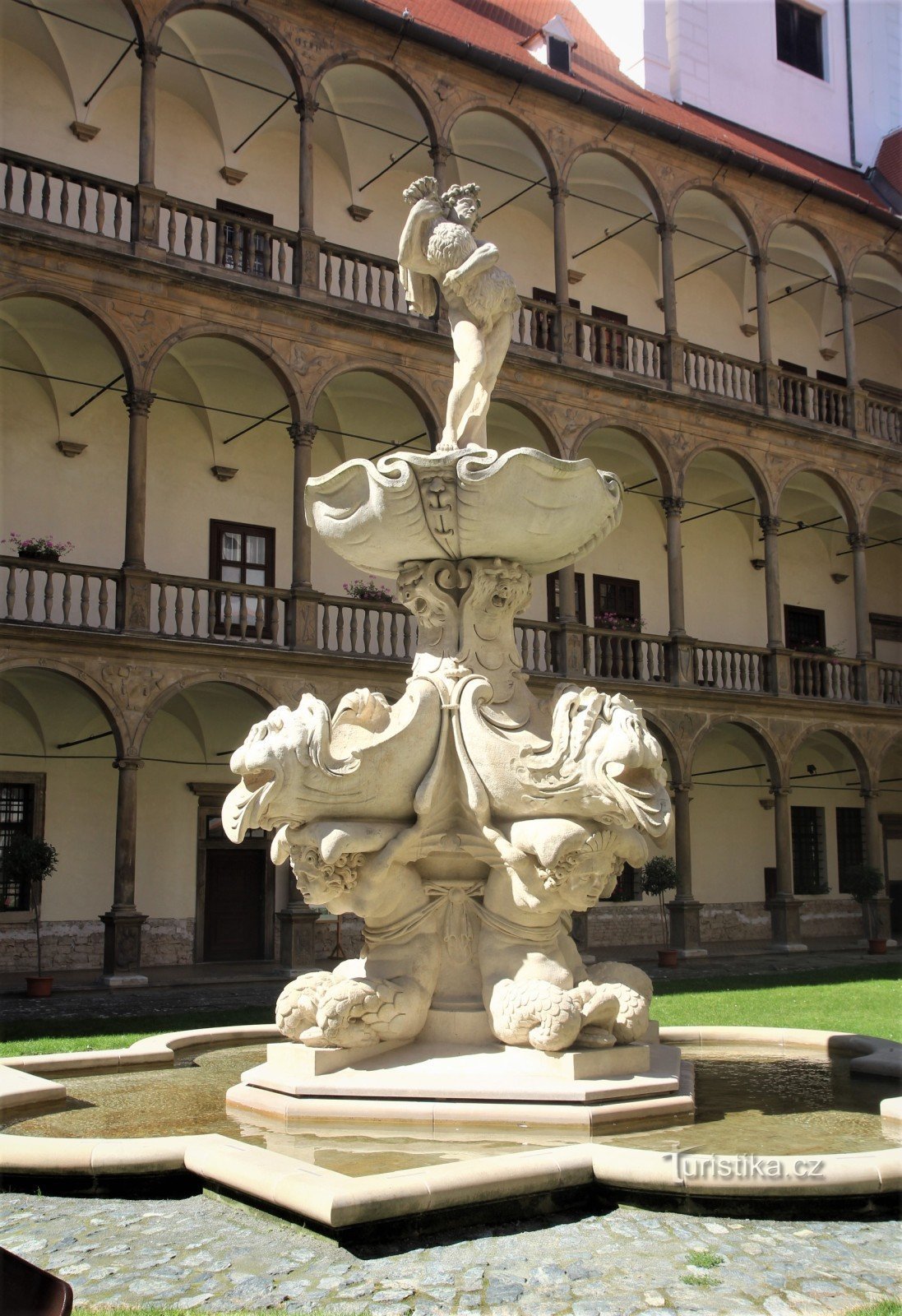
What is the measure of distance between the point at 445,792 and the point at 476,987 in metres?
0.85

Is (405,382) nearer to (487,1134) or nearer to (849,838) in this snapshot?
(849,838)

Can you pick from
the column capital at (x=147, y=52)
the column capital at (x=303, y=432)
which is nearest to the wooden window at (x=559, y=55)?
the column capital at (x=147, y=52)

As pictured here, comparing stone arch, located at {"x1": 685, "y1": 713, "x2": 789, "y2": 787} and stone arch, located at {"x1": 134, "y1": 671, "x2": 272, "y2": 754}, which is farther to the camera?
stone arch, located at {"x1": 685, "y1": 713, "x2": 789, "y2": 787}

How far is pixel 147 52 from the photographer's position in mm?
16203

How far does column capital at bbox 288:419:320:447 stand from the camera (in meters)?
17.0

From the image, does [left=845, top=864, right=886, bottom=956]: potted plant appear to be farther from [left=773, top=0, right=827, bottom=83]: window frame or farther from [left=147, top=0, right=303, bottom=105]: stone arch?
[left=773, top=0, right=827, bottom=83]: window frame

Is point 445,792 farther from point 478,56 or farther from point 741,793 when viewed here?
point 741,793

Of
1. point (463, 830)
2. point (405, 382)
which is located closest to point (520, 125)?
point (405, 382)

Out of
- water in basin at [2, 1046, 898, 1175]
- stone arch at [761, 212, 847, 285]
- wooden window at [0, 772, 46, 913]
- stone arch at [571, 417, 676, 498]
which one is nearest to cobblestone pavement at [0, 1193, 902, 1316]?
water in basin at [2, 1046, 898, 1175]

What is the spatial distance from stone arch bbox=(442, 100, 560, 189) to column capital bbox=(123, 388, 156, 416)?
637cm

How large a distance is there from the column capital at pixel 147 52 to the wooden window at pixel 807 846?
17154 mm

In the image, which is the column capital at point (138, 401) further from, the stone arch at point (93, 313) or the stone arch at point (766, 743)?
the stone arch at point (766, 743)

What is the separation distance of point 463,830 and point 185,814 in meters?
13.4

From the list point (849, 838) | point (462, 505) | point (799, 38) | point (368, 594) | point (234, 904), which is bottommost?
point (234, 904)
